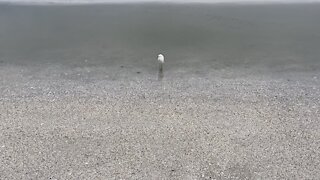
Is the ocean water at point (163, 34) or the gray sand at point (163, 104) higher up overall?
the ocean water at point (163, 34)

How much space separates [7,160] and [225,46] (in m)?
6.95

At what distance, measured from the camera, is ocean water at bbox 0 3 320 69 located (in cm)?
1048

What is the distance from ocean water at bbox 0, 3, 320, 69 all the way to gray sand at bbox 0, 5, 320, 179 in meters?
0.05

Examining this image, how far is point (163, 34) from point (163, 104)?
5.09 m

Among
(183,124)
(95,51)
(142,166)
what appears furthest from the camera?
(95,51)

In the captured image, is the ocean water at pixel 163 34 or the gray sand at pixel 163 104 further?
the ocean water at pixel 163 34

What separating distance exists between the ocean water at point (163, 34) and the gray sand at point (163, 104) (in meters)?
0.05

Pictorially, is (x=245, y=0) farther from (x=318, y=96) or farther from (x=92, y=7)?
(x=318, y=96)

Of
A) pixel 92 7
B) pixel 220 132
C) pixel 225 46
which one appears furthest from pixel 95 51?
pixel 220 132

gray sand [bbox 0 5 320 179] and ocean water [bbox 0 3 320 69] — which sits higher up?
ocean water [bbox 0 3 320 69]

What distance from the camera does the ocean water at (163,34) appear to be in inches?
412

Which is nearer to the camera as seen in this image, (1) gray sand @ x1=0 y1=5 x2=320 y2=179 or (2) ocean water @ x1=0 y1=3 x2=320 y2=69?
(1) gray sand @ x1=0 y1=5 x2=320 y2=179

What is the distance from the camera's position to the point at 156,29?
41.3 feet

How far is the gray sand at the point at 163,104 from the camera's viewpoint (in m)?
5.58
